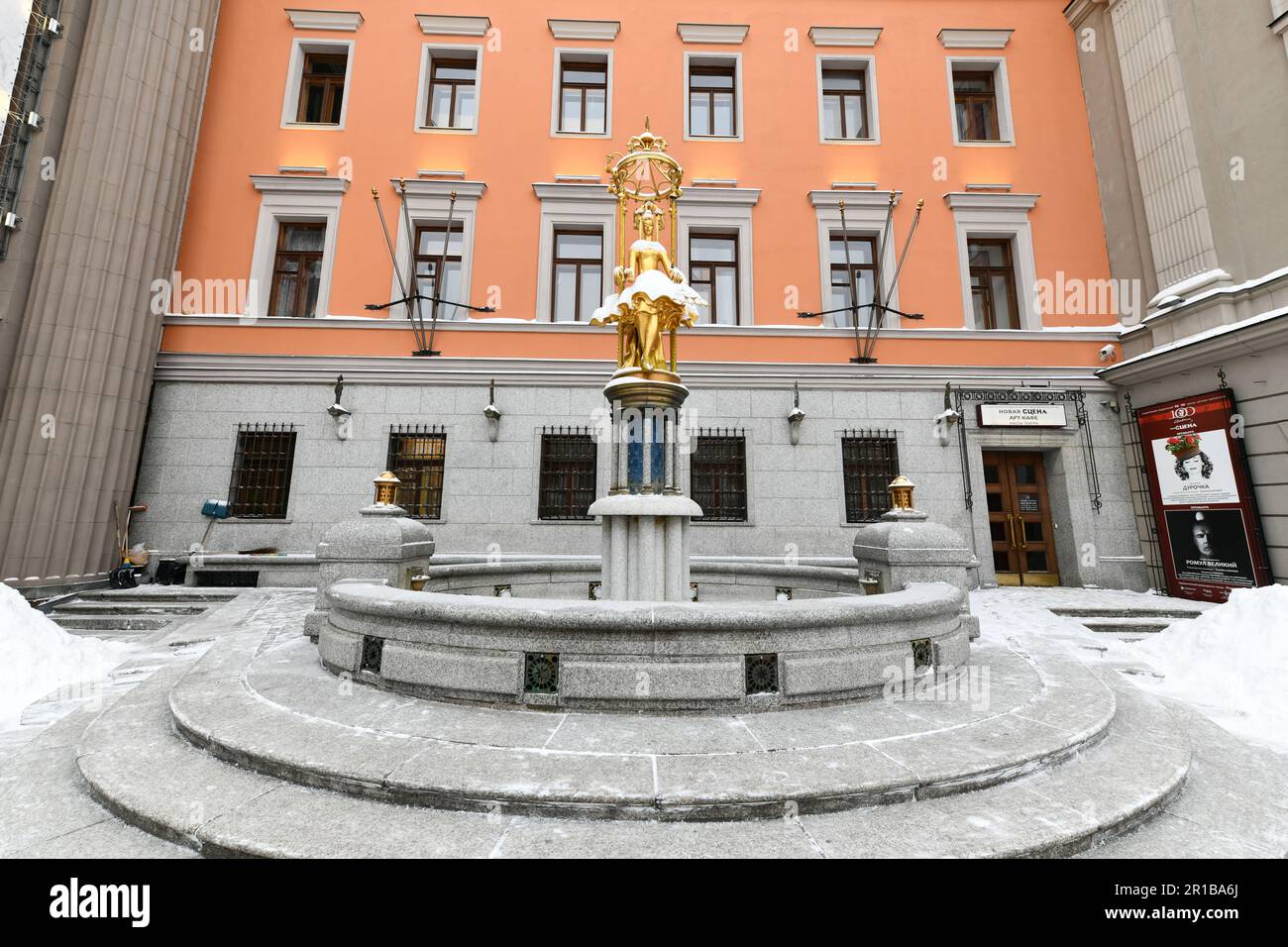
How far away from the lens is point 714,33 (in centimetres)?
1420

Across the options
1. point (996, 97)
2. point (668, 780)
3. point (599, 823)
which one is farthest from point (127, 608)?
point (996, 97)

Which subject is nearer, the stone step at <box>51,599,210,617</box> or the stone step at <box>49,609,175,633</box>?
the stone step at <box>49,609,175,633</box>

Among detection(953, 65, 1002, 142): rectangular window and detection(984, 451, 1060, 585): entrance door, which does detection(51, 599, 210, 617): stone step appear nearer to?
detection(984, 451, 1060, 585): entrance door

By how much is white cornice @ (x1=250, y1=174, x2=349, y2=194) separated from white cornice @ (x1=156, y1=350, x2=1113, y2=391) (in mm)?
4282

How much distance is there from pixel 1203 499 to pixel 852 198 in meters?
9.89

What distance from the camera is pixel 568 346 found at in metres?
12.8

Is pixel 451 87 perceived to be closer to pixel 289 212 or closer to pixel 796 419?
pixel 289 212

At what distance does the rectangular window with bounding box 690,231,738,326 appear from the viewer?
13.4m

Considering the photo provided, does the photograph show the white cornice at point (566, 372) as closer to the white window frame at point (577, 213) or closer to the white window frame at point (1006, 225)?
the white window frame at point (1006, 225)

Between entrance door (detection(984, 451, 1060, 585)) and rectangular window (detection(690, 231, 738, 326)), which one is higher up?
rectangular window (detection(690, 231, 738, 326))

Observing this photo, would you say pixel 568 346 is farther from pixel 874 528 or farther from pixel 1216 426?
pixel 1216 426

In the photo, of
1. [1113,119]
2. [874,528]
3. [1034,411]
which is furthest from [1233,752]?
[1113,119]

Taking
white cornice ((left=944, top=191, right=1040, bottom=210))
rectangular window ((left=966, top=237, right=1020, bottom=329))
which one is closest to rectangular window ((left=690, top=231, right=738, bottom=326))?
white cornice ((left=944, top=191, right=1040, bottom=210))

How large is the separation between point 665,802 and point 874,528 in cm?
497
